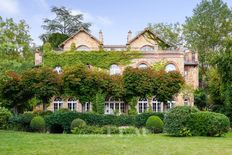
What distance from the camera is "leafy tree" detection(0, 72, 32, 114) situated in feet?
104

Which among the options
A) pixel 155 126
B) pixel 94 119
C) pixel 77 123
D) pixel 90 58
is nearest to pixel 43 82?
pixel 94 119

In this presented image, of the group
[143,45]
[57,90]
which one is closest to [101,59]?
[143,45]

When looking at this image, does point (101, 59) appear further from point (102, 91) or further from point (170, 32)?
point (170, 32)

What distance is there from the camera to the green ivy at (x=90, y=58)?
137 feet

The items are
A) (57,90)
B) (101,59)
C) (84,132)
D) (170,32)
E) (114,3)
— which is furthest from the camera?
(170,32)

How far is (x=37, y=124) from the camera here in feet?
88.8

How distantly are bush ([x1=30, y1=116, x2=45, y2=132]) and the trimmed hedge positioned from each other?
662mm

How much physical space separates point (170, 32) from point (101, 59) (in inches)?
717

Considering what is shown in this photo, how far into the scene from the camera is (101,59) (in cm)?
4197

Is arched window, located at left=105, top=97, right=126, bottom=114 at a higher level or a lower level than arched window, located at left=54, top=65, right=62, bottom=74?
lower

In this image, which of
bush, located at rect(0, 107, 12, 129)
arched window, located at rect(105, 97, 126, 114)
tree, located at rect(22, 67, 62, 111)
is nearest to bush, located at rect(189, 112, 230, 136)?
tree, located at rect(22, 67, 62, 111)

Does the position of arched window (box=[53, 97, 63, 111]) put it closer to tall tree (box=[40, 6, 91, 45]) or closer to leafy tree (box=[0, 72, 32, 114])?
leafy tree (box=[0, 72, 32, 114])

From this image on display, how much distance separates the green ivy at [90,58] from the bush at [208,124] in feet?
69.2

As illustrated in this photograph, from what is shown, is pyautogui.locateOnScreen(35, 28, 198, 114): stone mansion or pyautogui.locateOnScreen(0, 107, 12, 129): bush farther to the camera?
pyautogui.locateOnScreen(35, 28, 198, 114): stone mansion
